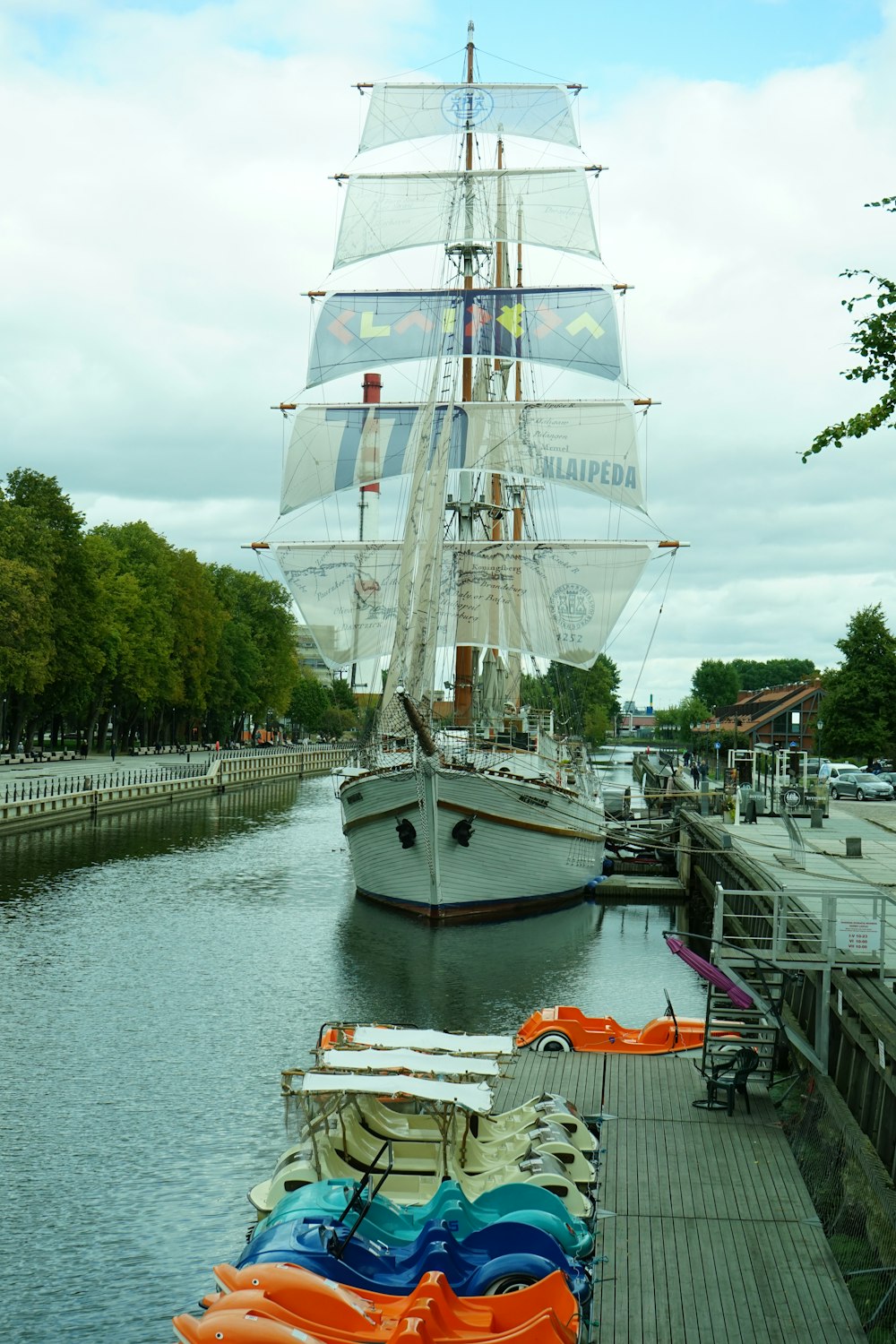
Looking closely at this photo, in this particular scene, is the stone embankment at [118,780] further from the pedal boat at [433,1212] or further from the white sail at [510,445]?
the pedal boat at [433,1212]

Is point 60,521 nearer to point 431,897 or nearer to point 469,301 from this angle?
point 469,301

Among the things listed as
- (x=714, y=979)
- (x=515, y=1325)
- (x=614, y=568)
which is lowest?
(x=515, y=1325)

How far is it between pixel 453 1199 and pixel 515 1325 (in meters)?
1.98

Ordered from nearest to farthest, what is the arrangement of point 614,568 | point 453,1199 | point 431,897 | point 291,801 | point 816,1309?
point 816,1309
point 453,1199
point 431,897
point 614,568
point 291,801

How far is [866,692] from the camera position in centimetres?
8200

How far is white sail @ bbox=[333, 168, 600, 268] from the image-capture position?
58.2 meters

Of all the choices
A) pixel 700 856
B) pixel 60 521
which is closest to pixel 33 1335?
pixel 700 856

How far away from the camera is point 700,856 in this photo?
45.4 meters

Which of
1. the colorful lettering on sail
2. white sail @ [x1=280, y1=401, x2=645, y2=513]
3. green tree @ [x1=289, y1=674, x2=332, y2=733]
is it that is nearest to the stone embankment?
white sail @ [x1=280, y1=401, x2=645, y2=513]

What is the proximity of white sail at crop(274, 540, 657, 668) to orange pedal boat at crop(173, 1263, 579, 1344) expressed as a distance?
39639 mm

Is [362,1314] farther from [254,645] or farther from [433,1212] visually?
[254,645]

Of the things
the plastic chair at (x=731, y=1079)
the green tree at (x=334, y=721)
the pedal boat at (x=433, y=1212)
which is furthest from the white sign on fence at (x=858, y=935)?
the green tree at (x=334, y=721)

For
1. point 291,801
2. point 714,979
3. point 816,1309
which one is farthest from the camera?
point 291,801

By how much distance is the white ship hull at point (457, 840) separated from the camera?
38.5 meters
